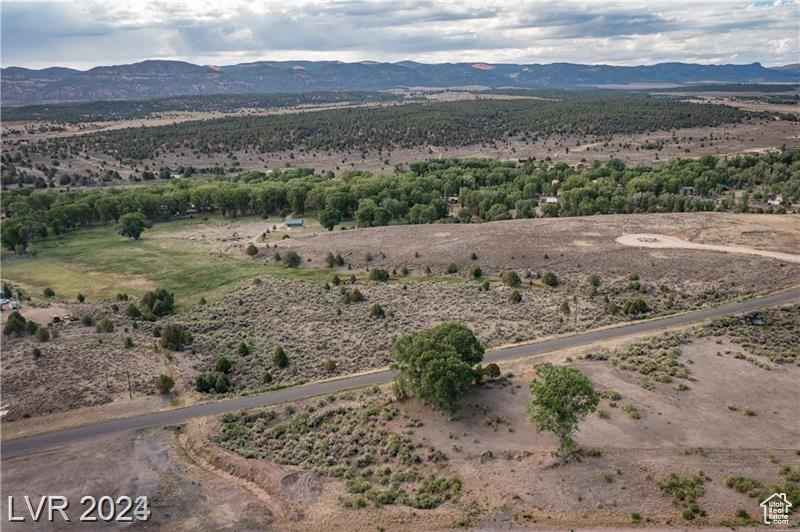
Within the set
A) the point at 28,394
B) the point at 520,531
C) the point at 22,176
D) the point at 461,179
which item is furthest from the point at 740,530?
the point at 22,176

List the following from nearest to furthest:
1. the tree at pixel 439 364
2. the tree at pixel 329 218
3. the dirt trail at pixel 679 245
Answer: the tree at pixel 439 364 < the dirt trail at pixel 679 245 < the tree at pixel 329 218

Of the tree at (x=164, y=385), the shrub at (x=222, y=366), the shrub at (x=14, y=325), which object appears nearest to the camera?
the tree at (x=164, y=385)

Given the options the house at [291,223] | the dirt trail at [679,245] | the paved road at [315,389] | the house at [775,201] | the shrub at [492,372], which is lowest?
the paved road at [315,389]

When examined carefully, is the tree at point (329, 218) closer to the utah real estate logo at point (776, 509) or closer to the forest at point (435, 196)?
the forest at point (435, 196)

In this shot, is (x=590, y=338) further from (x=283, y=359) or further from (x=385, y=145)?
(x=385, y=145)

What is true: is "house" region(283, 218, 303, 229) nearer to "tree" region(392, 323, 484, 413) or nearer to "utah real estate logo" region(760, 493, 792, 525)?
"tree" region(392, 323, 484, 413)

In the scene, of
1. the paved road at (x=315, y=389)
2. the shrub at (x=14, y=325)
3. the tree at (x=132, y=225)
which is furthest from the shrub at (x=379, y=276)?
the tree at (x=132, y=225)

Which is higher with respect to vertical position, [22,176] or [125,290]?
[22,176]
